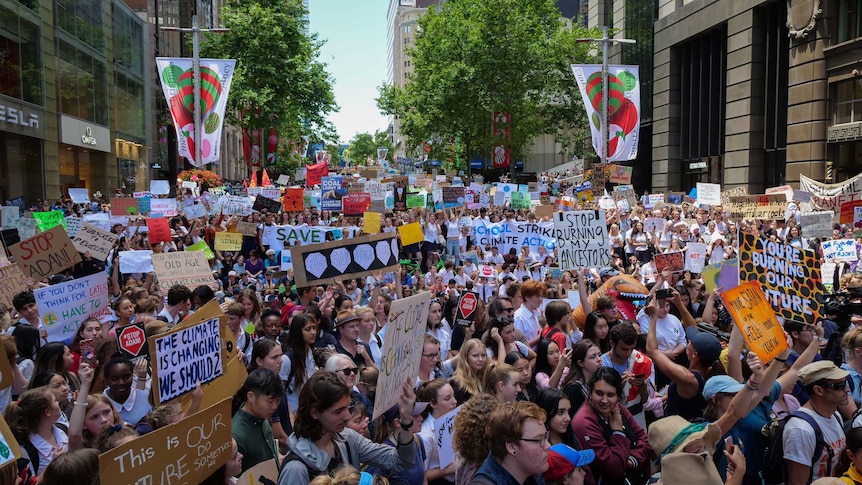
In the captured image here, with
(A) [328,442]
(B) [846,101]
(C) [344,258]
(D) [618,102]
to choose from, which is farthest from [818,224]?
(A) [328,442]

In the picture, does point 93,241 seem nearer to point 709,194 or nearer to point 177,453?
point 177,453

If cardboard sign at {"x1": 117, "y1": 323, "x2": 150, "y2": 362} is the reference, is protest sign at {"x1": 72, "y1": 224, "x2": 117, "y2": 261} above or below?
above

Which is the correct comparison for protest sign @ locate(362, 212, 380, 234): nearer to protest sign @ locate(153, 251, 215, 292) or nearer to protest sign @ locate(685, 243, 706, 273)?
protest sign @ locate(153, 251, 215, 292)

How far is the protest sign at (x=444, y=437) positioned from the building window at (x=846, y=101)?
26.3 m

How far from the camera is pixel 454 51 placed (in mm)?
48750

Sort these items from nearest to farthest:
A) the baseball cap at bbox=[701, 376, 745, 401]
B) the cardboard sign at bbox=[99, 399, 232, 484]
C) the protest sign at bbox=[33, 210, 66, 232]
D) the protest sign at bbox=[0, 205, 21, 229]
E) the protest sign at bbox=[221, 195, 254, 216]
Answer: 1. the cardboard sign at bbox=[99, 399, 232, 484]
2. the baseball cap at bbox=[701, 376, 745, 401]
3. the protest sign at bbox=[33, 210, 66, 232]
4. the protest sign at bbox=[0, 205, 21, 229]
5. the protest sign at bbox=[221, 195, 254, 216]

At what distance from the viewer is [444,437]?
5.21m

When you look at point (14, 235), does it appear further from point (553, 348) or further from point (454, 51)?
point (454, 51)

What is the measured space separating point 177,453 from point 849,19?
28836 mm

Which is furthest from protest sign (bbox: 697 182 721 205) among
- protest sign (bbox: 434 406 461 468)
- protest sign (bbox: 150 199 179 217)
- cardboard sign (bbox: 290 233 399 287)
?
protest sign (bbox: 434 406 461 468)

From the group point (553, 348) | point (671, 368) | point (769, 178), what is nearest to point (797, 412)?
point (671, 368)

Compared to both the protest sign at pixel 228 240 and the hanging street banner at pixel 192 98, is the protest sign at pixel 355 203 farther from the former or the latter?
the protest sign at pixel 228 240

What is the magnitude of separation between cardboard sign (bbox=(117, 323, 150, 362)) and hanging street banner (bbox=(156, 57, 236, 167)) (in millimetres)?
16531

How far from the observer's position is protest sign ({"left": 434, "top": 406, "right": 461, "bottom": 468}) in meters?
5.18
